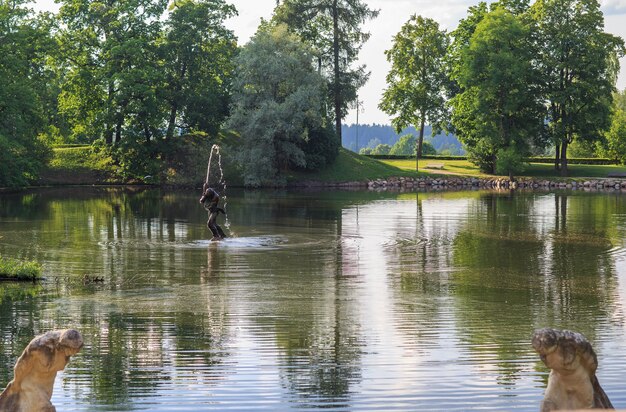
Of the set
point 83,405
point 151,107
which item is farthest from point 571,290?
point 151,107

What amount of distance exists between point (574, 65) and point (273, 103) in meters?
27.2

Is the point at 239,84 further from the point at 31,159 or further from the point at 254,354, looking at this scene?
the point at 254,354

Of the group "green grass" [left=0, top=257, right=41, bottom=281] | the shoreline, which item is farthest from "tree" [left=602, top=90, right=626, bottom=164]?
"green grass" [left=0, top=257, right=41, bottom=281]

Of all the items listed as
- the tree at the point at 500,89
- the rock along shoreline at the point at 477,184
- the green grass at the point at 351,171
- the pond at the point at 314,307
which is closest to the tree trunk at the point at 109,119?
the green grass at the point at 351,171

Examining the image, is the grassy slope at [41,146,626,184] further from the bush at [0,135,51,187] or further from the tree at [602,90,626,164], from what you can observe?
the bush at [0,135,51,187]

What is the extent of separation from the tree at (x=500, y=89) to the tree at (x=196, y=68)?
2089cm

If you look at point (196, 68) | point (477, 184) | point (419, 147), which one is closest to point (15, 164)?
point (196, 68)

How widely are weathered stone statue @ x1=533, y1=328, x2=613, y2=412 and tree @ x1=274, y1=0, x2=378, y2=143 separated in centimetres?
8051

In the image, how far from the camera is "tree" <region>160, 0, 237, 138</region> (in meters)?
80.3

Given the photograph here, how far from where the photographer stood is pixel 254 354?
55.4 ft

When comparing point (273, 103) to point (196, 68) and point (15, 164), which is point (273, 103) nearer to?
point (196, 68)

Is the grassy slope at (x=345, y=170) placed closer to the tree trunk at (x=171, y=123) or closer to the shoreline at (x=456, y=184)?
the shoreline at (x=456, y=184)

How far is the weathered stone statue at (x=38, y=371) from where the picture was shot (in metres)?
7.88

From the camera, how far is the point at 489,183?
82500 mm
